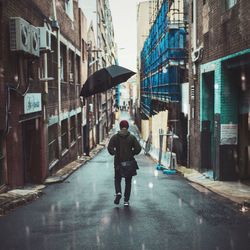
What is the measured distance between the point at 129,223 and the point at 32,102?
20.3 feet

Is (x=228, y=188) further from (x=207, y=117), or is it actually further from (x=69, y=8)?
(x=69, y=8)

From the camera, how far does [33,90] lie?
11938 mm

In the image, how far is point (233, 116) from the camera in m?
11.7

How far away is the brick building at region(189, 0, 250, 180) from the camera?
10.5 meters

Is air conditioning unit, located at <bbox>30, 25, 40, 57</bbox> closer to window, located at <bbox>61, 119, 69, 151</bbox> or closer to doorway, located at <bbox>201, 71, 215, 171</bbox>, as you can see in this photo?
doorway, located at <bbox>201, 71, 215, 171</bbox>

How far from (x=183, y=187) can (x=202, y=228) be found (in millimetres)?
4850

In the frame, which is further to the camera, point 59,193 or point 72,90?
point 72,90

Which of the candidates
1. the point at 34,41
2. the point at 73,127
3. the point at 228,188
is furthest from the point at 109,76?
the point at 73,127

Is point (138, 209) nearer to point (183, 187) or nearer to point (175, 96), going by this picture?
point (183, 187)

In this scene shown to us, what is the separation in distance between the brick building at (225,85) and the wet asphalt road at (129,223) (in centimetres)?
272

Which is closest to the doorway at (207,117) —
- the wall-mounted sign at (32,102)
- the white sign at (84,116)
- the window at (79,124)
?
the wall-mounted sign at (32,102)

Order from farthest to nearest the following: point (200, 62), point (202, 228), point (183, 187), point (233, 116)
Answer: point (200, 62)
point (233, 116)
point (183, 187)
point (202, 228)

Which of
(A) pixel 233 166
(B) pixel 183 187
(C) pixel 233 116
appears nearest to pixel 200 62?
(C) pixel 233 116

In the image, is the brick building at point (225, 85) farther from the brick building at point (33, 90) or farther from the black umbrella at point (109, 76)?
the brick building at point (33, 90)
